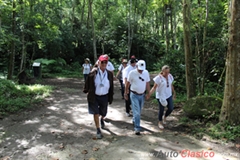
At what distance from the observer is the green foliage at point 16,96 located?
8383 mm

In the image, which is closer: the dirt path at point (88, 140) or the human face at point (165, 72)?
the dirt path at point (88, 140)

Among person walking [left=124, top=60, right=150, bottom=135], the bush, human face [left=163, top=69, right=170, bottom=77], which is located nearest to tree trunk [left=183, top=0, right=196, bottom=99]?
the bush

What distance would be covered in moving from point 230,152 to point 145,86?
7.73ft

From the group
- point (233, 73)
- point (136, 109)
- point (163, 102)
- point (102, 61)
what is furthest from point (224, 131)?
point (102, 61)

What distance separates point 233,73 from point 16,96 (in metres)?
8.37

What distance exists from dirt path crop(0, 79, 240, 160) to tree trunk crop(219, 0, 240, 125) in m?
0.96

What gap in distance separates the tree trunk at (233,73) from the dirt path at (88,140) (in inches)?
37.9

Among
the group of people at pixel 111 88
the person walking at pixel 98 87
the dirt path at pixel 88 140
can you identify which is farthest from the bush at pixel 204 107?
the person walking at pixel 98 87

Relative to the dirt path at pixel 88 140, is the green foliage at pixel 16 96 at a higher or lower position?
higher

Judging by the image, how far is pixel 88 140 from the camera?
5.51m

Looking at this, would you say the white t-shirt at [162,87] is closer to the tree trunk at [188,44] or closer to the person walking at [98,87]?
the person walking at [98,87]

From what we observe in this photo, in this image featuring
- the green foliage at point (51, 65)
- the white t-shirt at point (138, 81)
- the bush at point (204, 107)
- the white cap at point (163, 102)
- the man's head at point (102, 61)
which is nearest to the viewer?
the man's head at point (102, 61)

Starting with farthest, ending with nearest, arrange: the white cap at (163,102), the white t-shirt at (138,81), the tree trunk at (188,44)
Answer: the tree trunk at (188,44) → the white cap at (163,102) → the white t-shirt at (138,81)

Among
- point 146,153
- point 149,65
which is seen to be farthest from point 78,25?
point 146,153
